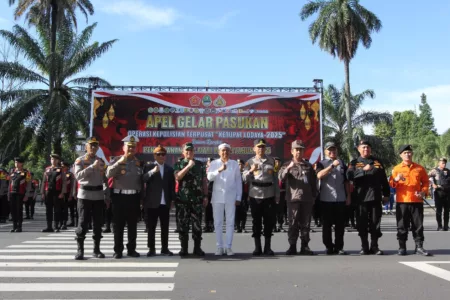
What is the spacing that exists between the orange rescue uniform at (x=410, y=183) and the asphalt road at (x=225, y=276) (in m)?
0.99

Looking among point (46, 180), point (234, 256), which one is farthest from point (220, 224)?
point (46, 180)

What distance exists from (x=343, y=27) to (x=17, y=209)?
22.0 meters

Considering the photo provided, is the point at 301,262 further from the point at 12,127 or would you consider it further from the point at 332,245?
the point at 12,127

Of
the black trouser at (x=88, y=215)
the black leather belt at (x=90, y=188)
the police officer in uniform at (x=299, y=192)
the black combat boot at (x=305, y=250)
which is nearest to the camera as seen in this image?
the black trouser at (x=88, y=215)

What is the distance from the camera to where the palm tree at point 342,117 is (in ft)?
94.8

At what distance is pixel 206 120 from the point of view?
17.3 metres

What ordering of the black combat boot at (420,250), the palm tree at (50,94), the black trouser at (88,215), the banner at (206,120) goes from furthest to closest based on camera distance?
the palm tree at (50,94) → the banner at (206,120) → the black combat boot at (420,250) → the black trouser at (88,215)

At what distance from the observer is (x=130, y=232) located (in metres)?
8.03

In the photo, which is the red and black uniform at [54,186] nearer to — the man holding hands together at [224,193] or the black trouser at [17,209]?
the black trouser at [17,209]

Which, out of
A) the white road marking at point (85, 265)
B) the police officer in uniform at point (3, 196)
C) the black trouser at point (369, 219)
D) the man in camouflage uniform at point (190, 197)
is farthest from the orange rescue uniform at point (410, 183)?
the police officer in uniform at point (3, 196)

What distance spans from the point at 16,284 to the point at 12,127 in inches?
751

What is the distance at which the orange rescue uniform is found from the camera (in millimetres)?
8250

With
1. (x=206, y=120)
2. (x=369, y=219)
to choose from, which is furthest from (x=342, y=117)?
(x=369, y=219)

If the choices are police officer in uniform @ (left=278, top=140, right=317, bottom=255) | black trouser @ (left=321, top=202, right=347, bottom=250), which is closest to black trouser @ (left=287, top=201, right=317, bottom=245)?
police officer in uniform @ (left=278, top=140, right=317, bottom=255)
